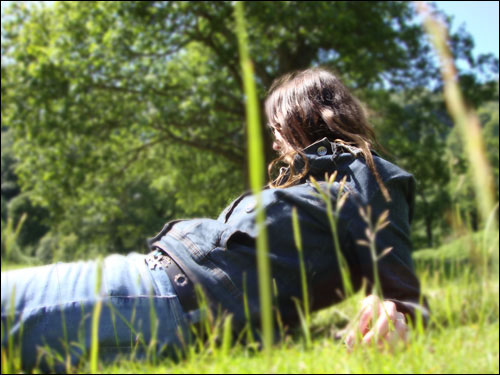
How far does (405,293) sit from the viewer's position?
5.05ft

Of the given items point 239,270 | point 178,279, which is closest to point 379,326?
point 239,270

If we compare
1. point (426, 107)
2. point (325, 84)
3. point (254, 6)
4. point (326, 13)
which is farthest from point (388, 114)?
point (325, 84)

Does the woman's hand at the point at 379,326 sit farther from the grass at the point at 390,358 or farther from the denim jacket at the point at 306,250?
the denim jacket at the point at 306,250

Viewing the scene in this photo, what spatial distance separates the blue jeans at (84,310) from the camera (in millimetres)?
1383

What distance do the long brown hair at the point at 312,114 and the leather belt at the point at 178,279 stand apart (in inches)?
21.2

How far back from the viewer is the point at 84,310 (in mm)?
1440

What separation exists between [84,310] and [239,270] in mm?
510

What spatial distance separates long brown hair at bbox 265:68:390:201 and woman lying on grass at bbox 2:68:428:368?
0.15 m

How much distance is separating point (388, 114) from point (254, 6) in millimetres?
4581

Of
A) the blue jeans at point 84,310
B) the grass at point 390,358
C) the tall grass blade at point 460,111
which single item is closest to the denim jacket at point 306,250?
the blue jeans at point 84,310

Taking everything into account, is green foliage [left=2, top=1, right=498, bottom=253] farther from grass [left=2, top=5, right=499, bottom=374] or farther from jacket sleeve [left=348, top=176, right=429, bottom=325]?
grass [left=2, top=5, right=499, bottom=374]

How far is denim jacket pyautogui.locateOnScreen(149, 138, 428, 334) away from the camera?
5.11 ft

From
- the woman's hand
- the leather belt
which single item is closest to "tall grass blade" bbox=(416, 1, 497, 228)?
the woman's hand

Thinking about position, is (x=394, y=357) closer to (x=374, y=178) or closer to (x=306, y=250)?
(x=306, y=250)
